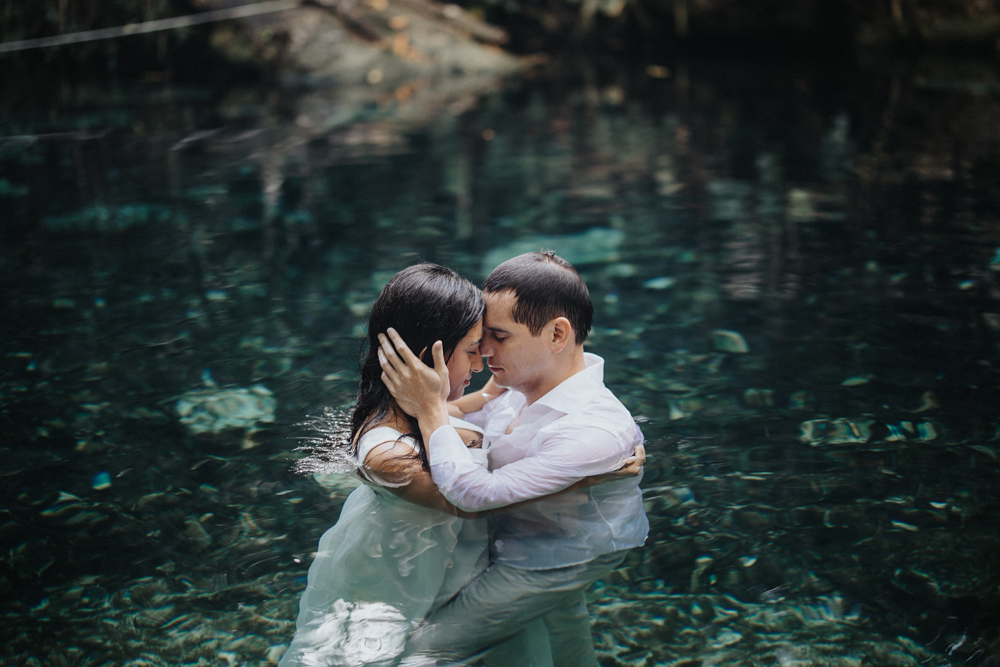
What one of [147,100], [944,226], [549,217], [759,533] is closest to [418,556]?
[759,533]

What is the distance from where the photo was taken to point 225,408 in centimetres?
401

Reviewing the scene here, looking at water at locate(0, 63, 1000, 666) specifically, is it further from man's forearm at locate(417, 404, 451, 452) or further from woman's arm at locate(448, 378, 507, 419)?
man's forearm at locate(417, 404, 451, 452)

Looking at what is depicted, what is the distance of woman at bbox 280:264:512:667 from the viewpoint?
2.39m

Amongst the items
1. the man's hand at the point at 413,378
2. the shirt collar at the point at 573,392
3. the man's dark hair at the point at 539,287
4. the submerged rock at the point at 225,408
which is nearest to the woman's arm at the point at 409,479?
the man's hand at the point at 413,378

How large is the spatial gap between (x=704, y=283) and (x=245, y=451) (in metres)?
3.22

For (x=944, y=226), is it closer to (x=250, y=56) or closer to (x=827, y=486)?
(x=827, y=486)

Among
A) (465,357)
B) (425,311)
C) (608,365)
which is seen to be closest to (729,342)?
(608,365)

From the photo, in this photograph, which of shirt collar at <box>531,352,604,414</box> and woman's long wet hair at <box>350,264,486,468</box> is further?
shirt collar at <box>531,352,604,414</box>

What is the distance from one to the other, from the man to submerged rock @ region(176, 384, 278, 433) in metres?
1.68

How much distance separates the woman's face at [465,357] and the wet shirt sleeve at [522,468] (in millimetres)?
221

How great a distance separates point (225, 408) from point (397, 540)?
6.24ft

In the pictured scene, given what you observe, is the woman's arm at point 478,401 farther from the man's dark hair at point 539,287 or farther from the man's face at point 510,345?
the man's dark hair at point 539,287

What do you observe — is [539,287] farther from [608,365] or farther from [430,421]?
[608,365]

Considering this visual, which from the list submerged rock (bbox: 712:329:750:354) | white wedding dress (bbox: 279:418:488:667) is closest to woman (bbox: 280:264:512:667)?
white wedding dress (bbox: 279:418:488:667)
